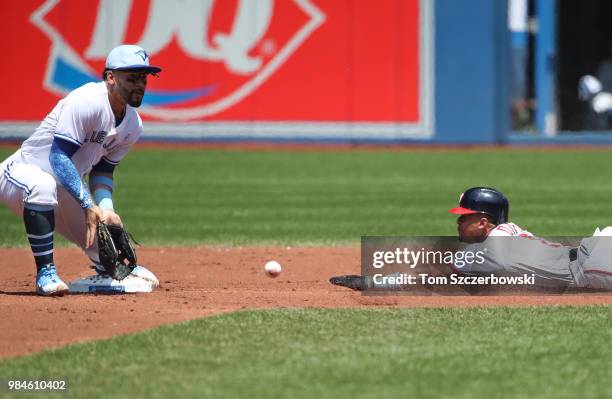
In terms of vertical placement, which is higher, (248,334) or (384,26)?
(384,26)

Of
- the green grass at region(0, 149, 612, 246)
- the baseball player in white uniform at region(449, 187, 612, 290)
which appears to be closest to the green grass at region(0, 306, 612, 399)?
the baseball player in white uniform at region(449, 187, 612, 290)

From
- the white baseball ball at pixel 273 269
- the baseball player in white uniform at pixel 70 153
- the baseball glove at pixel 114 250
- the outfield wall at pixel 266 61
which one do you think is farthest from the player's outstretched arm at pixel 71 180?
the outfield wall at pixel 266 61

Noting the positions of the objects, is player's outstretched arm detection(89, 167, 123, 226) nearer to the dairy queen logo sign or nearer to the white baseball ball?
the white baseball ball

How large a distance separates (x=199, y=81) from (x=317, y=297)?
51.1 feet

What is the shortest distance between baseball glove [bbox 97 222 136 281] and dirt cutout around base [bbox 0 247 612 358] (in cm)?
20

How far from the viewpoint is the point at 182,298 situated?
22.5 feet

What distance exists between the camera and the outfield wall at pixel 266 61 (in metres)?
21.8

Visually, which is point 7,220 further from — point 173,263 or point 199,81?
point 199,81

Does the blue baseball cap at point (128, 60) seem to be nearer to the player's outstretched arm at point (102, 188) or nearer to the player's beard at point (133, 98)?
the player's beard at point (133, 98)

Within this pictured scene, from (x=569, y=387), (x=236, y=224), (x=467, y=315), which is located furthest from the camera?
(x=236, y=224)

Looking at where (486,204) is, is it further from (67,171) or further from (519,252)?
(67,171)

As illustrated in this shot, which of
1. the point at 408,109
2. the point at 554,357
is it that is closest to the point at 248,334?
the point at 554,357

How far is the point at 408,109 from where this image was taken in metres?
21.9

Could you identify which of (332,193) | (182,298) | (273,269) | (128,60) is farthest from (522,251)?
(332,193)
